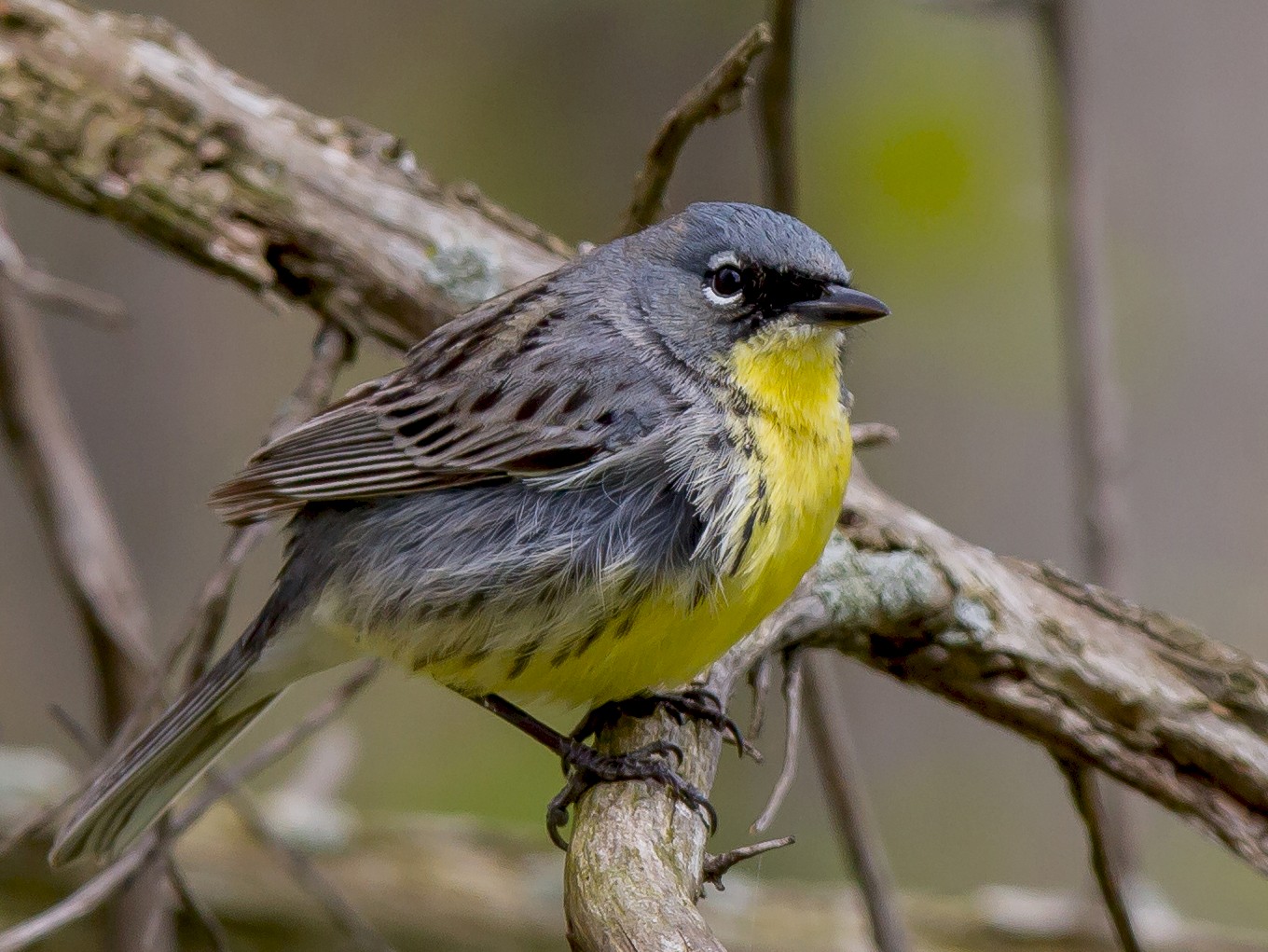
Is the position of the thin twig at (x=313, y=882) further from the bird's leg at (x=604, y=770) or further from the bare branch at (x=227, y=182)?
the bare branch at (x=227, y=182)

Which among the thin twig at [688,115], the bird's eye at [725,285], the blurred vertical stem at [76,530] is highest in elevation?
the thin twig at [688,115]

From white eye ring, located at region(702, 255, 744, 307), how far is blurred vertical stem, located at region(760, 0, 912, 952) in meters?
0.54

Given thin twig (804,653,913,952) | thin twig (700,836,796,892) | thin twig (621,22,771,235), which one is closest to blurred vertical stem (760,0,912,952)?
thin twig (804,653,913,952)

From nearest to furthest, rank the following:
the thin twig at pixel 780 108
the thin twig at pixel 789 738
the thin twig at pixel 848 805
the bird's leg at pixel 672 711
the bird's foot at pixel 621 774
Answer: the thin twig at pixel 789 738
the bird's foot at pixel 621 774
the bird's leg at pixel 672 711
the thin twig at pixel 780 108
the thin twig at pixel 848 805

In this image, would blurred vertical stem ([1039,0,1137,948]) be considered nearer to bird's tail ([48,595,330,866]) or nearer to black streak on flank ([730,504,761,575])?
black streak on flank ([730,504,761,575])

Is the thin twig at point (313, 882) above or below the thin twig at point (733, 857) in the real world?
below

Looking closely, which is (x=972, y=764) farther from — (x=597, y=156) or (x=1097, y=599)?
(x=1097, y=599)

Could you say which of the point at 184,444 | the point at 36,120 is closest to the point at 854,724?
the point at 184,444

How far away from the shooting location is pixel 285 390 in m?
8.76

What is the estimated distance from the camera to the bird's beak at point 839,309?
138 inches

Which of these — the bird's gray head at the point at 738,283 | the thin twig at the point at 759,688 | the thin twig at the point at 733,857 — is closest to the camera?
the thin twig at the point at 733,857

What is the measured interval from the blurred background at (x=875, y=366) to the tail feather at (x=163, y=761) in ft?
8.32

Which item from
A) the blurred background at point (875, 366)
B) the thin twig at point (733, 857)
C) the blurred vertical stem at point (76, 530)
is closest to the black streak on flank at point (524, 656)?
the thin twig at point (733, 857)

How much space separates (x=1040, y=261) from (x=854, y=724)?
2.73 metres
